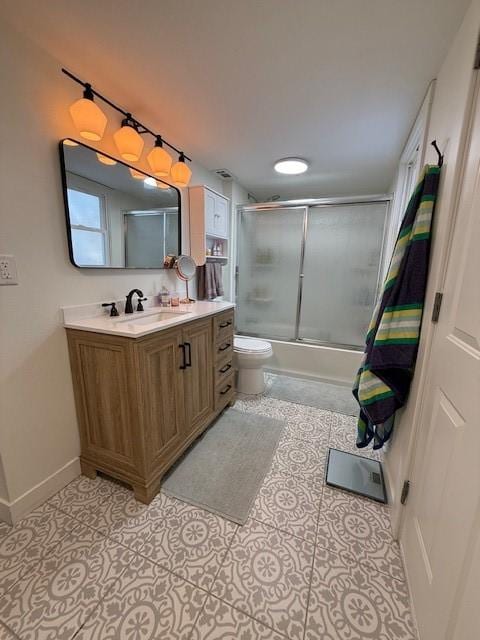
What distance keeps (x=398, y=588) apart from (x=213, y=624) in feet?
2.38

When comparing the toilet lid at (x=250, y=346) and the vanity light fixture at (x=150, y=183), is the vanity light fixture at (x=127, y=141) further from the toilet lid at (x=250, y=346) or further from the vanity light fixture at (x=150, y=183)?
the toilet lid at (x=250, y=346)

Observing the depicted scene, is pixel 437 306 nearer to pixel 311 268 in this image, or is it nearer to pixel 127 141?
pixel 127 141

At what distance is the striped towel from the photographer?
3.52ft

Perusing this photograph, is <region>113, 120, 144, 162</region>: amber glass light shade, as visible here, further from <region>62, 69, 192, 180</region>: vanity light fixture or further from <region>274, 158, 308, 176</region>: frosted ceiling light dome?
<region>274, 158, 308, 176</region>: frosted ceiling light dome

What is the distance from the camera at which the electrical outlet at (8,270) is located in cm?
109

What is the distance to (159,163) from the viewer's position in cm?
165

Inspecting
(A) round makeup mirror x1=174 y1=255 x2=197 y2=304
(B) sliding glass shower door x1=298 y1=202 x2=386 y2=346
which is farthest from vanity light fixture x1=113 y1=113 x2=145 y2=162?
(B) sliding glass shower door x1=298 y1=202 x2=386 y2=346

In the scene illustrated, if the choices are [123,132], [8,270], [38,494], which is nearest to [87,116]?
[123,132]

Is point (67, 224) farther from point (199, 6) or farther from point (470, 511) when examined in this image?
point (470, 511)

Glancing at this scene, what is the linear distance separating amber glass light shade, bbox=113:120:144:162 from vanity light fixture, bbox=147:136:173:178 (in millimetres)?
157

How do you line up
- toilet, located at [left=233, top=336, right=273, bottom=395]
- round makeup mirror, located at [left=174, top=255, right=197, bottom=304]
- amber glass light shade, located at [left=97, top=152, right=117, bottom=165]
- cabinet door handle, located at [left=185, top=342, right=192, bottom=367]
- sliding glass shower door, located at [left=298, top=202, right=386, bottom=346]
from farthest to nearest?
sliding glass shower door, located at [left=298, top=202, right=386, bottom=346]
toilet, located at [left=233, top=336, right=273, bottom=395]
round makeup mirror, located at [left=174, top=255, right=197, bottom=304]
cabinet door handle, located at [left=185, top=342, right=192, bottom=367]
amber glass light shade, located at [left=97, top=152, right=117, bottom=165]

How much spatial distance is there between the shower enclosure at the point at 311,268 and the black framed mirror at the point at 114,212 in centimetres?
124

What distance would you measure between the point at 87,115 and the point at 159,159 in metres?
0.50

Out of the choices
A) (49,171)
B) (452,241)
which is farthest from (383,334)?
(49,171)
